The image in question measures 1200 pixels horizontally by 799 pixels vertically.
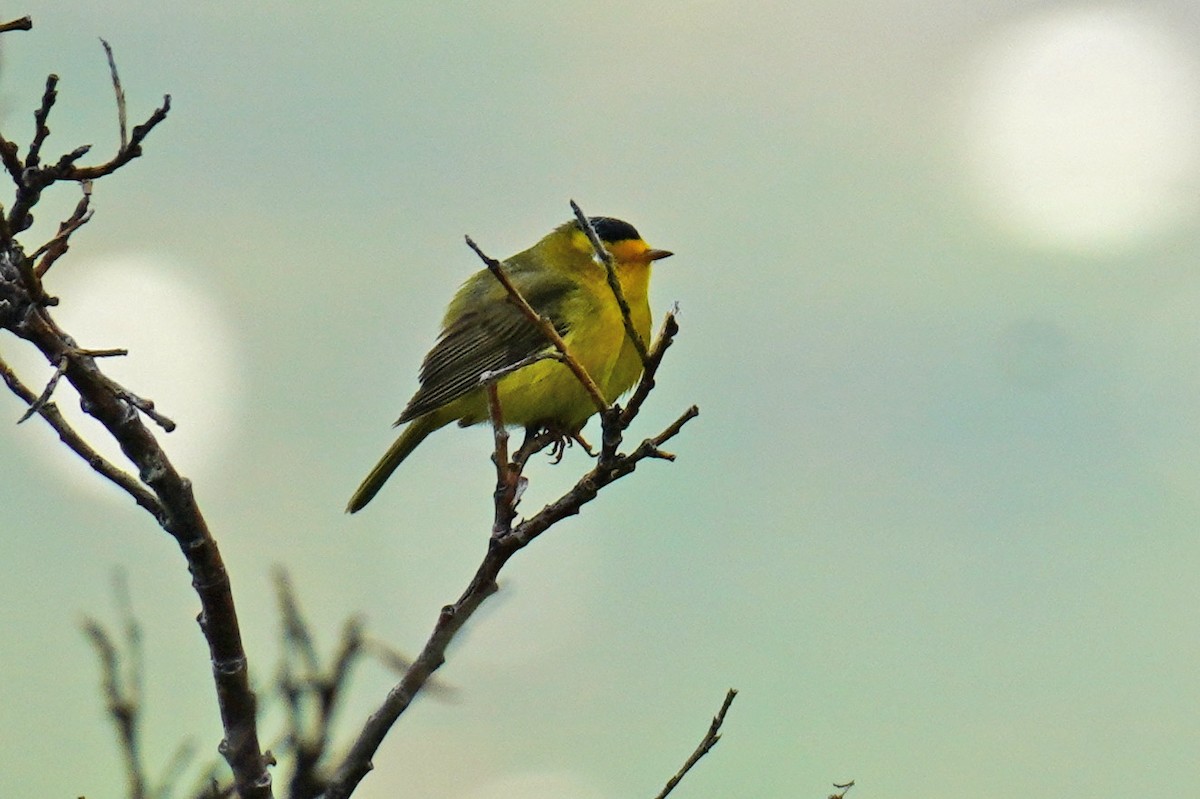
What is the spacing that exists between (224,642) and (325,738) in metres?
1.22

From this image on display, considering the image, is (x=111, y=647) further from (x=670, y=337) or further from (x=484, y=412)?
(x=484, y=412)

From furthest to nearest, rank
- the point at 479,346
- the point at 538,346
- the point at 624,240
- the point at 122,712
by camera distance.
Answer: the point at 624,240 < the point at 479,346 < the point at 538,346 < the point at 122,712

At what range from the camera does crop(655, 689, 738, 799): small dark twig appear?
409 centimetres

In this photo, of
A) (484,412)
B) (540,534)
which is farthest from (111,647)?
(484,412)

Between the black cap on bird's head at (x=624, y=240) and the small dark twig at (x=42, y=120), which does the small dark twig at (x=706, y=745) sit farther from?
the black cap on bird's head at (x=624, y=240)

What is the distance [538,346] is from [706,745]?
3.52 m

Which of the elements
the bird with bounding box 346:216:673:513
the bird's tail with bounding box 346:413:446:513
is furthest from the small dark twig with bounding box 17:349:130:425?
the bird's tail with bounding box 346:413:446:513

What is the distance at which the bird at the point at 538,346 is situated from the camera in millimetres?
6852

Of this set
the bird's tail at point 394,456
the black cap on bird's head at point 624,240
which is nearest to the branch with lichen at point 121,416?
the bird's tail at point 394,456

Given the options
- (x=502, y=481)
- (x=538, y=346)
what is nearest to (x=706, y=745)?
(x=502, y=481)

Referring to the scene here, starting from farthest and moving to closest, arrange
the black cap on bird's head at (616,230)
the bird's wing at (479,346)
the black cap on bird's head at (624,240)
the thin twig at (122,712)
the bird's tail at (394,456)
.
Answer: the black cap on bird's head at (616,230)
the black cap on bird's head at (624,240)
the bird's tail at (394,456)
the bird's wing at (479,346)
the thin twig at (122,712)

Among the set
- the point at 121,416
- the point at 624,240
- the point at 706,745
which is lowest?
the point at 706,745

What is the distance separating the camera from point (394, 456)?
7633mm

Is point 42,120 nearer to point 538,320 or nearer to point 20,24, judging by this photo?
point 20,24
